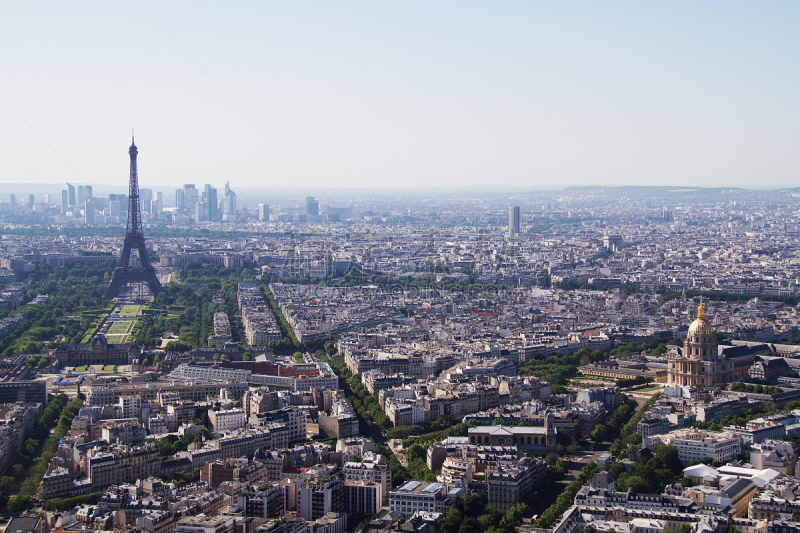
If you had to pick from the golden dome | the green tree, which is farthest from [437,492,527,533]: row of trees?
the golden dome

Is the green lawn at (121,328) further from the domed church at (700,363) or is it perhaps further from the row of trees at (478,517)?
the row of trees at (478,517)

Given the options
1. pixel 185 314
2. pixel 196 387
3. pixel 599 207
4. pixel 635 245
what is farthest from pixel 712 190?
pixel 196 387

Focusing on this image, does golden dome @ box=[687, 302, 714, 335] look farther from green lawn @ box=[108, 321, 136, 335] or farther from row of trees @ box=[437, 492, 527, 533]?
green lawn @ box=[108, 321, 136, 335]

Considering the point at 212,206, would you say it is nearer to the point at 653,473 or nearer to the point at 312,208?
the point at 312,208

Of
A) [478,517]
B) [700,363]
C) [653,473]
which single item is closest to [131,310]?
[700,363]

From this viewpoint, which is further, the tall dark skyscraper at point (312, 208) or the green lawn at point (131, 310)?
the tall dark skyscraper at point (312, 208)

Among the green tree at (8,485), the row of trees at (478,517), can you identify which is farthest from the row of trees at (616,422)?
the green tree at (8,485)

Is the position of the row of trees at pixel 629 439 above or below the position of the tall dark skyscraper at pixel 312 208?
above
